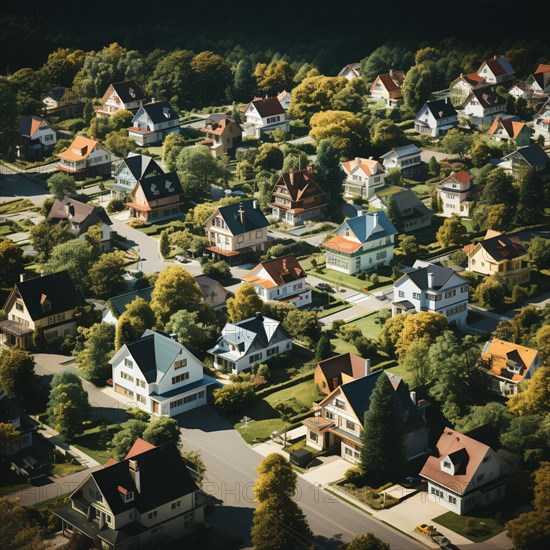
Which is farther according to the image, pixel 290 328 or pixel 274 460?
pixel 290 328

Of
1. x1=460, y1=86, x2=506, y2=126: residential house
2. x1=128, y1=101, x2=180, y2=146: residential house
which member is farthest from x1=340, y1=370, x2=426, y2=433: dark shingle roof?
x1=460, y1=86, x2=506, y2=126: residential house

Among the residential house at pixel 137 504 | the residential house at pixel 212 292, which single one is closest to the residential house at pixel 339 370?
the residential house at pixel 212 292

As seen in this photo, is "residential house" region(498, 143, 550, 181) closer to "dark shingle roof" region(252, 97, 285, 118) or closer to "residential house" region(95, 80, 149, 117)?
"dark shingle roof" region(252, 97, 285, 118)

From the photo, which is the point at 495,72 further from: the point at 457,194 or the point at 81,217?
the point at 81,217

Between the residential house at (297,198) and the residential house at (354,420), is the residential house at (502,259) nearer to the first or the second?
the residential house at (297,198)

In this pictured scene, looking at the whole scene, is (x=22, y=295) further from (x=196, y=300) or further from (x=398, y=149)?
(x=398, y=149)

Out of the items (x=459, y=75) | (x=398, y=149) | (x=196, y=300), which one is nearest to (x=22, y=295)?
(x=196, y=300)

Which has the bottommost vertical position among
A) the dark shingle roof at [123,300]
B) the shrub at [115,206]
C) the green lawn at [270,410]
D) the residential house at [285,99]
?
the green lawn at [270,410]

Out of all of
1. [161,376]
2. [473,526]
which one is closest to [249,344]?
[161,376]
